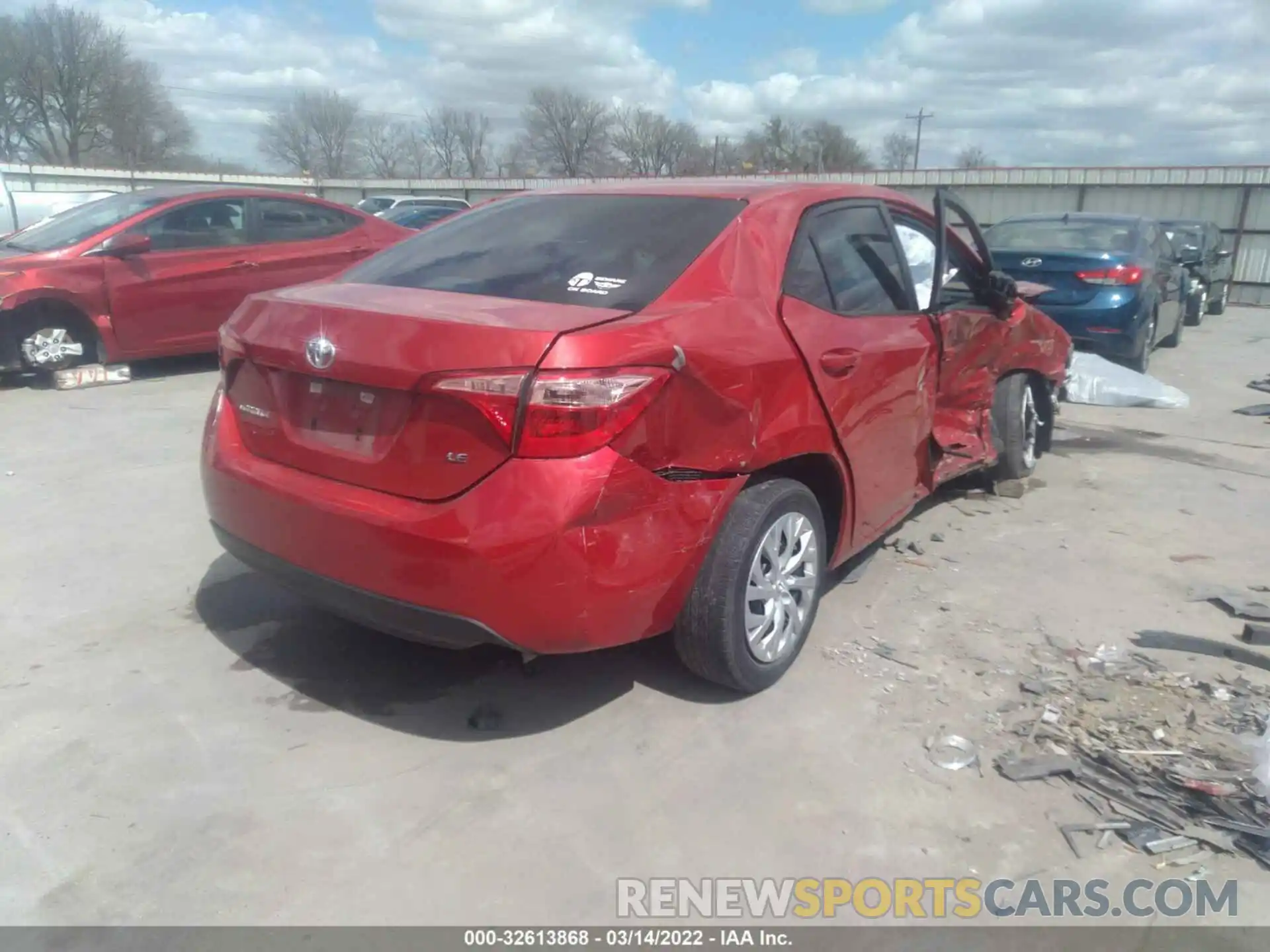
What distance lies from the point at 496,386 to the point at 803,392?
1.15 m

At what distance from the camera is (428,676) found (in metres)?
3.41

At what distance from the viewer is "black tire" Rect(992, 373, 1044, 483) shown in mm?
5449

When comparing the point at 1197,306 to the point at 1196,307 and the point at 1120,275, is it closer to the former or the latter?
the point at 1196,307

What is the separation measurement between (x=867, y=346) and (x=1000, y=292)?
1737 mm

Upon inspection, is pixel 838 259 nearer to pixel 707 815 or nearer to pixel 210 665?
pixel 707 815

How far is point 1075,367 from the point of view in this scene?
8648 millimetres

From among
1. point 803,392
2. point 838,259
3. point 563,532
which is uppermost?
point 838,259

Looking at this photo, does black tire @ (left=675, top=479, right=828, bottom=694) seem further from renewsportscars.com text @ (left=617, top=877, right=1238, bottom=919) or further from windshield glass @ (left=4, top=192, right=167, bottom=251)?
windshield glass @ (left=4, top=192, right=167, bottom=251)

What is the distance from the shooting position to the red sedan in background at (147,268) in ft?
25.1

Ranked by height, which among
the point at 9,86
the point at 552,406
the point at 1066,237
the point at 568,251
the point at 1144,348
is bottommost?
the point at 1144,348

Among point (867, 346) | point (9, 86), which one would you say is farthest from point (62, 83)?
point (867, 346)

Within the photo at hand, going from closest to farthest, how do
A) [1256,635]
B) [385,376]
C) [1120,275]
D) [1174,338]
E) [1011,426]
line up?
[385,376]
[1256,635]
[1011,426]
[1120,275]
[1174,338]

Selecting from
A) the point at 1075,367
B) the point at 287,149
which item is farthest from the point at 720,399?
the point at 287,149

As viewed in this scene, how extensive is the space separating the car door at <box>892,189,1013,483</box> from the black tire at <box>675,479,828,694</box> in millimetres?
1562
